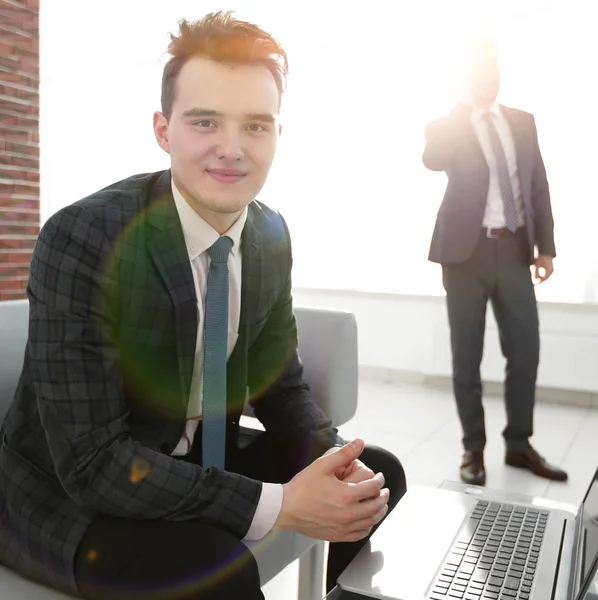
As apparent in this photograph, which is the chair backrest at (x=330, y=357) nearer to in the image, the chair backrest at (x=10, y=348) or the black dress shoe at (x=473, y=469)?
the chair backrest at (x=10, y=348)

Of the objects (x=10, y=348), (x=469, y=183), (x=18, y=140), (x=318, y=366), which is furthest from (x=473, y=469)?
(x=18, y=140)

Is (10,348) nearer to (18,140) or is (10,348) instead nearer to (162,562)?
(162,562)

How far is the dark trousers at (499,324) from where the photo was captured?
2.74 m

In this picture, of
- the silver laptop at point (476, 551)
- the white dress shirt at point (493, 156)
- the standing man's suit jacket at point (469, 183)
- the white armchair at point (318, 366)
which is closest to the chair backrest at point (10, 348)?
the white armchair at point (318, 366)

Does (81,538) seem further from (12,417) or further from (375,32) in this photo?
(375,32)

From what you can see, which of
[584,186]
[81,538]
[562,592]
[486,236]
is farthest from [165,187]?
[584,186]

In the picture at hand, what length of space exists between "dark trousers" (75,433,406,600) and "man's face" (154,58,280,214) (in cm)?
55

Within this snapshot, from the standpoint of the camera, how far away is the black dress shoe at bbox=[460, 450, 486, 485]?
2684 mm

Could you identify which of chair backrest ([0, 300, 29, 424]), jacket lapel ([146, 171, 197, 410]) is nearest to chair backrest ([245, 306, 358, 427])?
jacket lapel ([146, 171, 197, 410])

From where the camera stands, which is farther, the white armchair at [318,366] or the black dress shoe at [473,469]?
the black dress shoe at [473,469]

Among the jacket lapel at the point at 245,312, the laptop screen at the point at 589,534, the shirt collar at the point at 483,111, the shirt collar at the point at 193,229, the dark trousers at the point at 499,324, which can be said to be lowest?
the dark trousers at the point at 499,324

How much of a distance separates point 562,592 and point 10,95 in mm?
2454

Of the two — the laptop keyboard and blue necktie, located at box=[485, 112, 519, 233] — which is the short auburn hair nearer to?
the laptop keyboard

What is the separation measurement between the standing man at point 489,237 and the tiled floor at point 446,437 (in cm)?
13
